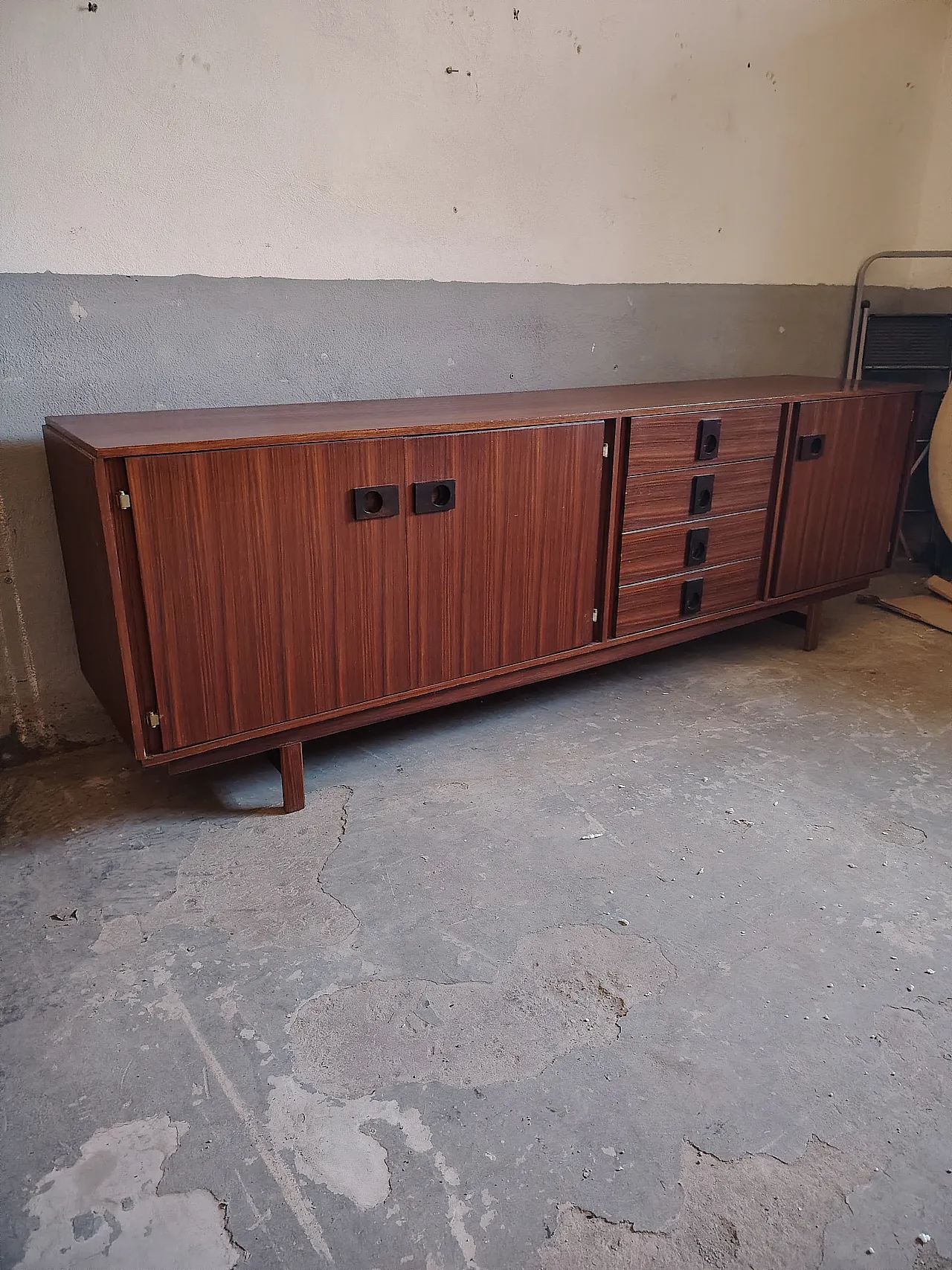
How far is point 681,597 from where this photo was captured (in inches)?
97.0

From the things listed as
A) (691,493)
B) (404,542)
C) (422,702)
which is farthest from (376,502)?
(691,493)

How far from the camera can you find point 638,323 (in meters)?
2.86

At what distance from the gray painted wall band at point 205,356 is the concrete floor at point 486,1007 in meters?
0.29

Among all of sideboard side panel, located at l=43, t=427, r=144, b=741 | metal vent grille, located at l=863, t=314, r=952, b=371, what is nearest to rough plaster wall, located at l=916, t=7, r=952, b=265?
metal vent grille, located at l=863, t=314, r=952, b=371

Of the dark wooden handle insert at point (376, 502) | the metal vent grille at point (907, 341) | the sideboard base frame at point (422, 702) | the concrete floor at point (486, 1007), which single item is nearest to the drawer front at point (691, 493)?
the sideboard base frame at point (422, 702)

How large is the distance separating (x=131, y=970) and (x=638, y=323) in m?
2.36

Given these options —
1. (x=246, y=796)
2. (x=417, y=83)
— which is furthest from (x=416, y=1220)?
(x=417, y=83)

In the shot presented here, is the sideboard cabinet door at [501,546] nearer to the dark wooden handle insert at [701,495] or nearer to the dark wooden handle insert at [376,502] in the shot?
the dark wooden handle insert at [376,502]

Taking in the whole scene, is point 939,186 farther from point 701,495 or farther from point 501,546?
point 501,546

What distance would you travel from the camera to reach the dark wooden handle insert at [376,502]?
1.76 m

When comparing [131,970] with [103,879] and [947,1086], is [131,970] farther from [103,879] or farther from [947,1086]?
[947,1086]

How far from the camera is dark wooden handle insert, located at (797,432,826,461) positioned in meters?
2.59

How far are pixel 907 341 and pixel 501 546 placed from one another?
8.01ft

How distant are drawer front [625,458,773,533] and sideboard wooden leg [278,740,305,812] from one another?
1.00 meters
